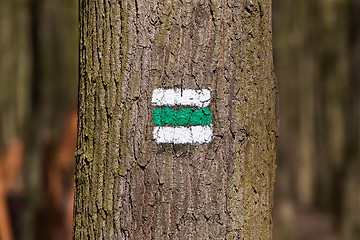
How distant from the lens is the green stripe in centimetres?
262

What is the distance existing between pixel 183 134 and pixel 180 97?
0.11 metres

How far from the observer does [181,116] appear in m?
2.63

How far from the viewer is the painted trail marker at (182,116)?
2.60m
